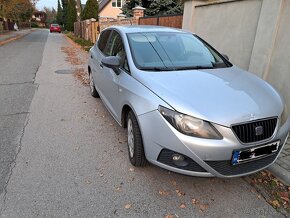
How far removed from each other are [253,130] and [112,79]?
2.17 meters

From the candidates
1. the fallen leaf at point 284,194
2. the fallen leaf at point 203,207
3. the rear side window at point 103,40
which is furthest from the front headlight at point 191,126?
the rear side window at point 103,40

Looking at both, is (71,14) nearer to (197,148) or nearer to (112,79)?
(112,79)

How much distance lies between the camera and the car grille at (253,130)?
2.57m

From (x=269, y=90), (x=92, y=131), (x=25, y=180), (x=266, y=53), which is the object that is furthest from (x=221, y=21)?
(x=25, y=180)

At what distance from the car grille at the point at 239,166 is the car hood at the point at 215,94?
40 centimetres

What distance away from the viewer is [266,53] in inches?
196

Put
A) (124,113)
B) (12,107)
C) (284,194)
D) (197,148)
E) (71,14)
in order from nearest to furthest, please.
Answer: (197,148)
(284,194)
(124,113)
(12,107)
(71,14)

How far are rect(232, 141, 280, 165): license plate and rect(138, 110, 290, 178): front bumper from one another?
0.05m

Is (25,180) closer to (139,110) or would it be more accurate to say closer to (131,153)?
(131,153)

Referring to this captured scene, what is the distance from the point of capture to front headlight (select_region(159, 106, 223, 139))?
252 centimetres

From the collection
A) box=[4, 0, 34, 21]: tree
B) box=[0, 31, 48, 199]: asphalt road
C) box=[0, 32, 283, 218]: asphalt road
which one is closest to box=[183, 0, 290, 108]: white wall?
box=[0, 32, 283, 218]: asphalt road

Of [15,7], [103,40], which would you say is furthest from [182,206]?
[15,7]

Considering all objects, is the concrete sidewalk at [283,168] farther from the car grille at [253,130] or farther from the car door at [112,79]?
the car door at [112,79]

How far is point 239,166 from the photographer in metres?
2.70
